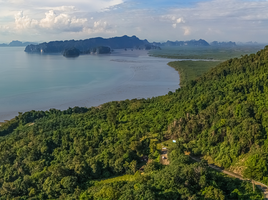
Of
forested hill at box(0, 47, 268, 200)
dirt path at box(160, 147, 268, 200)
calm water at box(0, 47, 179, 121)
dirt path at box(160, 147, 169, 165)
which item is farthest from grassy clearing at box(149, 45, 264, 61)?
dirt path at box(160, 147, 268, 200)

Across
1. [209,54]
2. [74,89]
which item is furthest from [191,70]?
[209,54]

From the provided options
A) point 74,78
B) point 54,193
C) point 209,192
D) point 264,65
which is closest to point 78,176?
point 54,193

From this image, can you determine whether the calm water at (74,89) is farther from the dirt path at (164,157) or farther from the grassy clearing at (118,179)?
the grassy clearing at (118,179)

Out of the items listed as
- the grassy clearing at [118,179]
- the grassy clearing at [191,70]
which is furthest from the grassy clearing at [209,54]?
the grassy clearing at [118,179]

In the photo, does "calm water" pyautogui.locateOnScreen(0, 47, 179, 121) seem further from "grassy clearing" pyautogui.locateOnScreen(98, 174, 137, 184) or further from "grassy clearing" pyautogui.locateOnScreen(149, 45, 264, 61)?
"grassy clearing" pyautogui.locateOnScreen(149, 45, 264, 61)

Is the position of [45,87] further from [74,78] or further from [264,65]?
[264,65]

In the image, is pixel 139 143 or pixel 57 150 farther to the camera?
pixel 57 150

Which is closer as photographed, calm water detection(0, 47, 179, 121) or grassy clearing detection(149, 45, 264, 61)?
calm water detection(0, 47, 179, 121)

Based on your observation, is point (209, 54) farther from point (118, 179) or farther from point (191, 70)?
point (118, 179)
